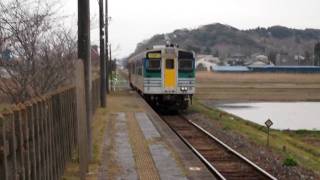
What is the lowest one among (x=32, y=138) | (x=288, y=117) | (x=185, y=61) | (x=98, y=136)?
(x=288, y=117)

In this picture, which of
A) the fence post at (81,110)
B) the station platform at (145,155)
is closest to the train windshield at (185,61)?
the station platform at (145,155)

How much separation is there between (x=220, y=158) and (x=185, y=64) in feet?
47.0

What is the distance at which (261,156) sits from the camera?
16.0 metres

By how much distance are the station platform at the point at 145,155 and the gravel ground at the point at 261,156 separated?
1887 millimetres

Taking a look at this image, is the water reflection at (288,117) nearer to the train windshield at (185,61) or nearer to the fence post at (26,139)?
the train windshield at (185,61)

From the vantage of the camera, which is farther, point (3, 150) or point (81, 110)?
point (81, 110)

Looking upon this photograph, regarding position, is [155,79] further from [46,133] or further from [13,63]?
[46,133]

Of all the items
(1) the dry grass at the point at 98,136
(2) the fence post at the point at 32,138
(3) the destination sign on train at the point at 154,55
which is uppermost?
(3) the destination sign on train at the point at 154,55

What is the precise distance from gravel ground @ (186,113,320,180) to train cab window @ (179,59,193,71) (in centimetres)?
483

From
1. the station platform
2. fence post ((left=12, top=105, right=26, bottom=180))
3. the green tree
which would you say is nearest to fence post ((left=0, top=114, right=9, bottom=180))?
fence post ((left=12, top=105, right=26, bottom=180))

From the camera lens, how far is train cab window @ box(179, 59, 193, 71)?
96.5 feet

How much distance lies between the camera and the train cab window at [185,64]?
29.4m

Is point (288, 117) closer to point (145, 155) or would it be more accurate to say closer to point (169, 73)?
point (169, 73)

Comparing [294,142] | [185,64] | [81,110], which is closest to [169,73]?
[185,64]
